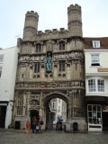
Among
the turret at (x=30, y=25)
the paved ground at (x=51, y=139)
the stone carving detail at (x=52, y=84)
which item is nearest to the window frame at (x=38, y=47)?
the turret at (x=30, y=25)

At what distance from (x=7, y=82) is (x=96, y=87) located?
1294cm

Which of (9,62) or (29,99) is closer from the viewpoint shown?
(29,99)

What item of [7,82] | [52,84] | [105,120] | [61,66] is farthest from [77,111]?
[7,82]

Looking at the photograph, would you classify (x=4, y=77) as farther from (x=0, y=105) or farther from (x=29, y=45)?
(x=29, y=45)

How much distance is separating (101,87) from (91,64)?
134 inches

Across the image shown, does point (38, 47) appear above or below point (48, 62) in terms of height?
above

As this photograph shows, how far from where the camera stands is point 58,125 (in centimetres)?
2631

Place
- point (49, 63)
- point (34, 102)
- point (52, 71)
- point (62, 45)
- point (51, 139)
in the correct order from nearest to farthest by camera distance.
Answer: point (51, 139) → point (34, 102) → point (52, 71) → point (49, 63) → point (62, 45)

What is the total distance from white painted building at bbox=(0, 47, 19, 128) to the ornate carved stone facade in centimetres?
80

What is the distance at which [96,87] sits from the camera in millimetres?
23266

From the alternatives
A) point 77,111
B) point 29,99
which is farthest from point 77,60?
point 29,99

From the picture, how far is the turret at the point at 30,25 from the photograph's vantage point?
1136 inches

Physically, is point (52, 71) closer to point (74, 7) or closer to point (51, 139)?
point (74, 7)

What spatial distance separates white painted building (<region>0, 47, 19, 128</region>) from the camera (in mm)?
25672
